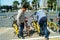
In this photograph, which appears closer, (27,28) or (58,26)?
(27,28)

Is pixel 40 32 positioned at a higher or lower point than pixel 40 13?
lower

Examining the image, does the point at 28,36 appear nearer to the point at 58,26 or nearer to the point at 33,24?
the point at 33,24

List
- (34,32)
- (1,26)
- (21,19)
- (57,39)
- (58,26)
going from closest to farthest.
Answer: (21,19), (57,39), (34,32), (58,26), (1,26)

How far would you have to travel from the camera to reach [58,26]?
14805mm

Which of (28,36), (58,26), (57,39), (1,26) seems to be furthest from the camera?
(1,26)

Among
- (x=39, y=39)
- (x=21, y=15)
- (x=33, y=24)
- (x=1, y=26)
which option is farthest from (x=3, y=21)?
(x=21, y=15)

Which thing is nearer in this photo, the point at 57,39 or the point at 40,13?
the point at 40,13

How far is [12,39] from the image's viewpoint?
39.5 feet

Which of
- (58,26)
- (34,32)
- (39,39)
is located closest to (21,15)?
(39,39)

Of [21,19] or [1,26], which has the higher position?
[21,19]

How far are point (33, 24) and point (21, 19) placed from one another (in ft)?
13.1

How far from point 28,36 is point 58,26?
102 inches

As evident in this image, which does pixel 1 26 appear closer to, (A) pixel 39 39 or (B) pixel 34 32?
(B) pixel 34 32

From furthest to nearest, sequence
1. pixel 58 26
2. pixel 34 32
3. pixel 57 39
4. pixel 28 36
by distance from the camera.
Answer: pixel 58 26 < pixel 34 32 < pixel 28 36 < pixel 57 39
